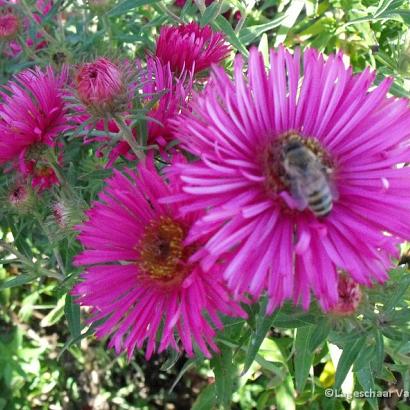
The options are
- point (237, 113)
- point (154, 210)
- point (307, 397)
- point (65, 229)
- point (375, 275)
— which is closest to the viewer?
point (375, 275)

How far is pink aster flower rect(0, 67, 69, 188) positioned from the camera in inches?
51.5

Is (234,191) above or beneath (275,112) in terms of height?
beneath

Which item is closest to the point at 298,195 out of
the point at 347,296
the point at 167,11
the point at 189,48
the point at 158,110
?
the point at 347,296

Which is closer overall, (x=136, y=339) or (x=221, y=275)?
(x=221, y=275)

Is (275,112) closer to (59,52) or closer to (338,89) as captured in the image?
(338,89)

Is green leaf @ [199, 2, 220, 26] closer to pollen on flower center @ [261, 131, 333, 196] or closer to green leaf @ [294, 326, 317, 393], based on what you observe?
pollen on flower center @ [261, 131, 333, 196]

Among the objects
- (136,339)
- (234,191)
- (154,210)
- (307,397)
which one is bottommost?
(307,397)

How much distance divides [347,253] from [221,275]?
0.20 m

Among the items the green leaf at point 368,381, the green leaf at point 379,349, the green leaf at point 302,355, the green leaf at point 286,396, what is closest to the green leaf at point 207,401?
the green leaf at point 286,396

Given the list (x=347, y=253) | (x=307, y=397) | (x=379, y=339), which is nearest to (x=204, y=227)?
(x=347, y=253)

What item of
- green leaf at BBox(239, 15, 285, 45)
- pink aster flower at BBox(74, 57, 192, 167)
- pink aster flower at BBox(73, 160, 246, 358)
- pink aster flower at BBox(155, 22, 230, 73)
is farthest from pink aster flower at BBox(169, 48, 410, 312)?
green leaf at BBox(239, 15, 285, 45)

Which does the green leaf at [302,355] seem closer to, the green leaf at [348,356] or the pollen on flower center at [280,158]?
the green leaf at [348,356]

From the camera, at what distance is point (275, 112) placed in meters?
1.06

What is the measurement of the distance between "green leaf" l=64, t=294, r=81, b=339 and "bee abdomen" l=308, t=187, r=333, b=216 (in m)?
0.90
